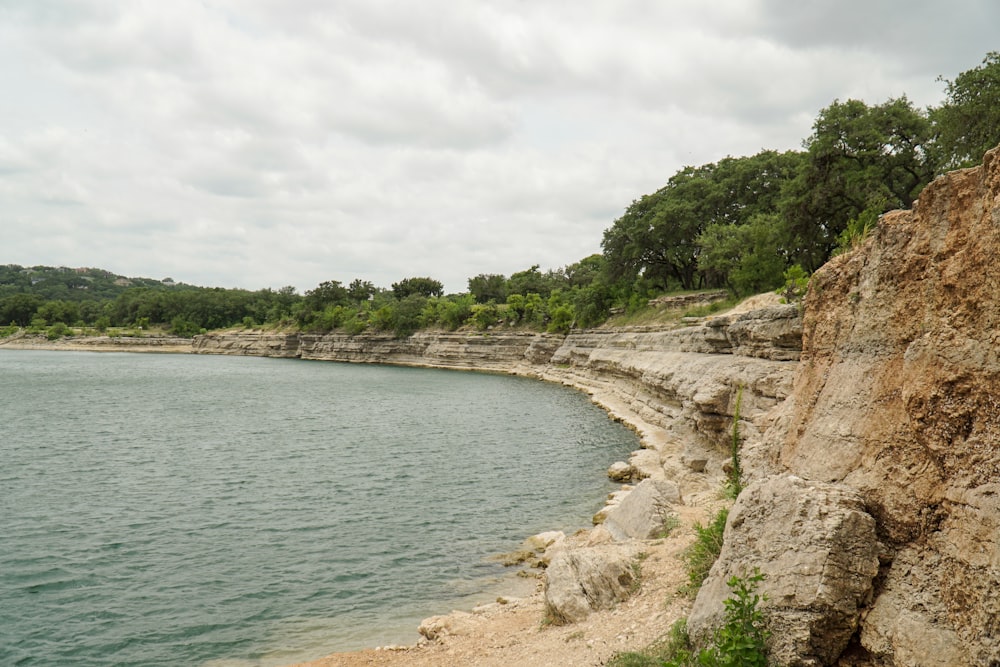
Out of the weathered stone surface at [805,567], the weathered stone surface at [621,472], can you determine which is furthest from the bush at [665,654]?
the weathered stone surface at [621,472]

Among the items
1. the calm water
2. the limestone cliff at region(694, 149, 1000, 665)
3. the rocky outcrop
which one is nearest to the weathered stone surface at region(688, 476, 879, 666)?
the limestone cliff at region(694, 149, 1000, 665)

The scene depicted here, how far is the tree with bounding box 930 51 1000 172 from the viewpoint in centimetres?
2836

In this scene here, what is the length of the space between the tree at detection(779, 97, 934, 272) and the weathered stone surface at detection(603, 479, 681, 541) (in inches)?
1096

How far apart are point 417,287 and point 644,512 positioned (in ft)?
404

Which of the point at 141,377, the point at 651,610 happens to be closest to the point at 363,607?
the point at 651,610

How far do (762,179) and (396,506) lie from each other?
5636 cm

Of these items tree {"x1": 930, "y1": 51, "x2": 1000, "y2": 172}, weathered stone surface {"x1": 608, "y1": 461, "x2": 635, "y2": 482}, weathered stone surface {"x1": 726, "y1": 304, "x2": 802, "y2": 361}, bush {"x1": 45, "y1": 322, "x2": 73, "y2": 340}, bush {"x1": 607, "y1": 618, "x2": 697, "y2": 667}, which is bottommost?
weathered stone surface {"x1": 608, "y1": 461, "x2": 635, "y2": 482}

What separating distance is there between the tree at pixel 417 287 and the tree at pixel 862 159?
100062 mm

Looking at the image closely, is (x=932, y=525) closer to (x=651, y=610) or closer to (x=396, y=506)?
(x=651, y=610)

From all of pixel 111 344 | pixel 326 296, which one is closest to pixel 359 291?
pixel 326 296

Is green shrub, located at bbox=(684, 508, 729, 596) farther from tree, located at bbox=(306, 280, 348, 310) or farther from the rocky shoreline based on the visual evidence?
tree, located at bbox=(306, 280, 348, 310)

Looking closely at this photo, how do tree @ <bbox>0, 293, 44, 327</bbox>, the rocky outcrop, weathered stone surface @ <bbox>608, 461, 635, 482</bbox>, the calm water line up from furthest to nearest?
tree @ <bbox>0, 293, 44, 327</bbox>, weathered stone surface @ <bbox>608, 461, 635, 482</bbox>, the calm water, the rocky outcrop

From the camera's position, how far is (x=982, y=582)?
5.23m

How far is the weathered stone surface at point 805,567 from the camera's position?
620cm
